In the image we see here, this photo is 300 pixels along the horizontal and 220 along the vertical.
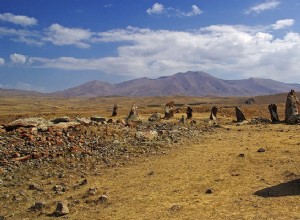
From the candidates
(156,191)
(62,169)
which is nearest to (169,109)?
(62,169)

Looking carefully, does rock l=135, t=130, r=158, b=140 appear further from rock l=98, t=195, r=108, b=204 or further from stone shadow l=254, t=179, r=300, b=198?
stone shadow l=254, t=179, r=300, b=198

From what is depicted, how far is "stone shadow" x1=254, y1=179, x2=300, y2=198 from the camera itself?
1327cm

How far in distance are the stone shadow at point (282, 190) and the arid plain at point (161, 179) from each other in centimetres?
3

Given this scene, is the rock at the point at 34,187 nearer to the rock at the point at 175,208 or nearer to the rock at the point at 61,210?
the rock at the point at 61,210

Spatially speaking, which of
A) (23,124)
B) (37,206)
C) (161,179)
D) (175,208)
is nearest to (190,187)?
(161,179)

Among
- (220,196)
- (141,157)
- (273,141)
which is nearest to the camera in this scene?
(220,196)

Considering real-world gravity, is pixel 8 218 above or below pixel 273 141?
below

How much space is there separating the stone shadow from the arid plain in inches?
1.3

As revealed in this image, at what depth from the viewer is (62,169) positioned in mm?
18844

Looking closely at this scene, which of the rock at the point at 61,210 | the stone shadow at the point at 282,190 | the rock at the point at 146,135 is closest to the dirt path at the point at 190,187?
the stone shadow at the point at 282,190

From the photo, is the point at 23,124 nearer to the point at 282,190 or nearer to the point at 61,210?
the point at 61,210

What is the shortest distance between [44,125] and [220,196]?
1758 cm

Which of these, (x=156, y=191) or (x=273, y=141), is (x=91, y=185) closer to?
(x=156, y=191)

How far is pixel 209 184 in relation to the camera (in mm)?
15219
